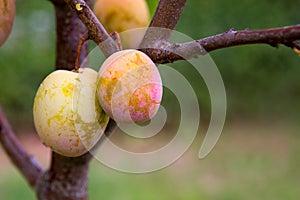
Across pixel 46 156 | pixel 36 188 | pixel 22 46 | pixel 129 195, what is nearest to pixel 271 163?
pixel 129 195

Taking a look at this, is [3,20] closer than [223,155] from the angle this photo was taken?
Yes

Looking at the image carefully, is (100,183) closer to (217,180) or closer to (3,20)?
(217,180)

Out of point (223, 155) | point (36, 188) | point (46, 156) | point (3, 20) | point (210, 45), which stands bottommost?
point (46, 156)

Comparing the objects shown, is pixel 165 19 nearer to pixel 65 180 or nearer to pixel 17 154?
pixel 65 180

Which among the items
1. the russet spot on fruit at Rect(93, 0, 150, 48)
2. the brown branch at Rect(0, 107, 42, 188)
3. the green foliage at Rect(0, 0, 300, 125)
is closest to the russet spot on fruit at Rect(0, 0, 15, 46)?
the russet spot on fruit at Rect(93, 0, 150, 48)

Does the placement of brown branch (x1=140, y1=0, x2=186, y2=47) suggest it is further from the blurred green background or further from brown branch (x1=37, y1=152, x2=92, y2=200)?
the blurred green background

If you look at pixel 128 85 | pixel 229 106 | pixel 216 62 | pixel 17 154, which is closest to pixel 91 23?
pixel 128 85
